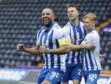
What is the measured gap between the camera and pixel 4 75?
1357 cm

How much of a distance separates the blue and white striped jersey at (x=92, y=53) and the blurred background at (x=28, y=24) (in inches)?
306

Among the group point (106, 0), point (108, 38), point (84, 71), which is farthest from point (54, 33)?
point (106, 0)

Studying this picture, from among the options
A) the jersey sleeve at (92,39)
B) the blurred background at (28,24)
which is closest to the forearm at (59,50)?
the jersey sleeve at (92,39)

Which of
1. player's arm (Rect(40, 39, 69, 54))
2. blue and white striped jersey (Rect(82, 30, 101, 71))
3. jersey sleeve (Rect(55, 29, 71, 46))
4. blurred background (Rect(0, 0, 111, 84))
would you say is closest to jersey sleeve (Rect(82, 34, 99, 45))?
blue and white striped jersey (Rect(82, 30, 101, 71))

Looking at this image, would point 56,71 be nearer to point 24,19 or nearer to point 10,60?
point 10,60

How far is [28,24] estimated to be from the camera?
60.7ft

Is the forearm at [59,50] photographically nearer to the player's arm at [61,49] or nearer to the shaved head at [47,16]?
the player's arm at [61,49]

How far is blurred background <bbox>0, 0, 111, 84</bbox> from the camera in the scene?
1617 cm

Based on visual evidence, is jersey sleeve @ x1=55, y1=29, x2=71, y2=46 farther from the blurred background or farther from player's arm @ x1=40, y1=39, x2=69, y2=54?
the blurred background

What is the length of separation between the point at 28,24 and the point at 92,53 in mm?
11982

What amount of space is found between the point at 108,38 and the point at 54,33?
993 centimetres

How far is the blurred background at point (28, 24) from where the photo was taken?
1617cm

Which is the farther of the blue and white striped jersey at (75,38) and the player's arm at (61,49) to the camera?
the blue and white striped jersey at (75,38)

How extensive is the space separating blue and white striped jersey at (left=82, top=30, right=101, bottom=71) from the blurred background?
7777 mm
